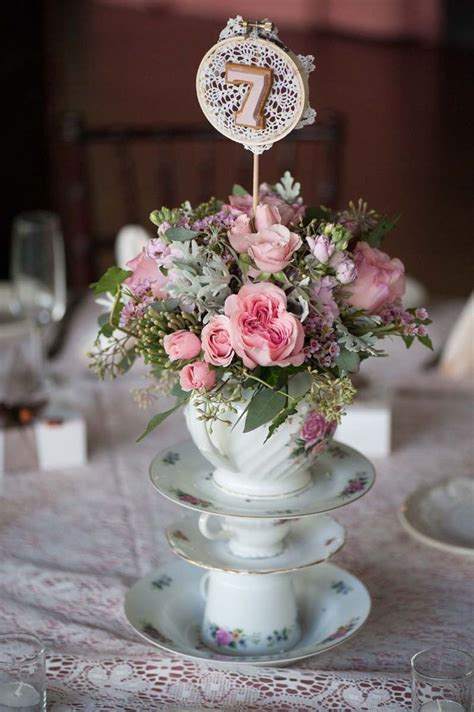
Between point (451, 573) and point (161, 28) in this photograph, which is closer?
point (451, 573)

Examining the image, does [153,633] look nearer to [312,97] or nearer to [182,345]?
[182,345]

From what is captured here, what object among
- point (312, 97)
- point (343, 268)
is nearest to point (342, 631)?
point (343, 268)

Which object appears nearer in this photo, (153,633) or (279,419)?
(279,419)

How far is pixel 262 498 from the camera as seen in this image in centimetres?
114

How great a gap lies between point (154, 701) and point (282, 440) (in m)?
0.28

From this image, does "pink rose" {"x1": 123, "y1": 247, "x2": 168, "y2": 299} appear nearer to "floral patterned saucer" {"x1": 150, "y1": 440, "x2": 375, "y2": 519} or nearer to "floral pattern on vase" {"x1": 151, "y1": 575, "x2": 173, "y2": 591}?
"floral patterned saucer" {"x1": 150, "y1": 440, "x2": 375, "y2": 519}

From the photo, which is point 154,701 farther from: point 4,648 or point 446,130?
point 446,130

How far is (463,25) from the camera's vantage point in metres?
8.78

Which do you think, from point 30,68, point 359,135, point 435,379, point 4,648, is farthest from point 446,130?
point 4,648

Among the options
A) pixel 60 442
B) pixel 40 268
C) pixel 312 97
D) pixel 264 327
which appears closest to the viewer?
pixel 264 327

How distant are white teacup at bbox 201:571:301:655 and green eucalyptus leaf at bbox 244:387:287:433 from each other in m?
0.20

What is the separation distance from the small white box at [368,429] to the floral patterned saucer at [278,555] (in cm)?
50

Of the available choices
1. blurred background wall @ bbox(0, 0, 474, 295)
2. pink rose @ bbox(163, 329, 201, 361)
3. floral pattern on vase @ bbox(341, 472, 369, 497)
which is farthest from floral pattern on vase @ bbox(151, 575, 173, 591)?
blurred background wall @ bbox(0, 0, 474, 295)

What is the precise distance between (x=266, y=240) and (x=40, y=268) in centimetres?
117
